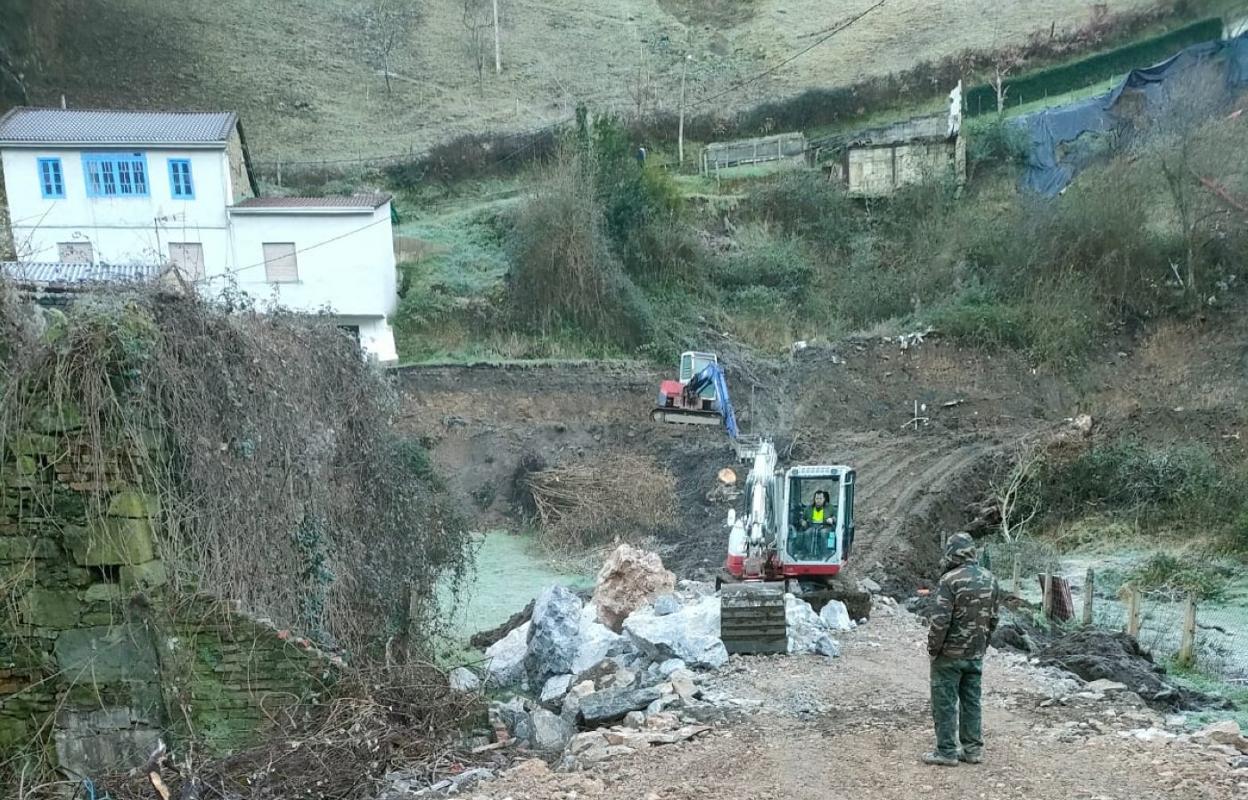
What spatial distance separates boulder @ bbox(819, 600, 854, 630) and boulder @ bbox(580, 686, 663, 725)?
328cm

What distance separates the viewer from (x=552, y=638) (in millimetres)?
10125

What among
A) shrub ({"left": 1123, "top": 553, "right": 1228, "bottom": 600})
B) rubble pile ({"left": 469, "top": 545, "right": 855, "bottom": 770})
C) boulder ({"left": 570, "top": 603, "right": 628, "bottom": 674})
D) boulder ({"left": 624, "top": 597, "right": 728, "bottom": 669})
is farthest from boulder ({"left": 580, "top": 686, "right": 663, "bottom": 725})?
shrub ({"left": 1123, "top": 553, "right": 1228, "bottom": 600})

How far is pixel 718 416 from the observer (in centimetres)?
2306

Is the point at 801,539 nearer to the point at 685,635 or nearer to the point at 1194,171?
the point at 685,635

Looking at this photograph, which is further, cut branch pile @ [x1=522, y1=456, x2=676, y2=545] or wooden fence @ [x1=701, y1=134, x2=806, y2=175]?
wooden fence @ [x1=701, y1=134, x2=806, y2=175]

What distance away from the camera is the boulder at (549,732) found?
7.61 metres

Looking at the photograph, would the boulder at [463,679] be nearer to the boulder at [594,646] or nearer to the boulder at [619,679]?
the boulder at [594,646]

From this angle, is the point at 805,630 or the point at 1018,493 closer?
the point at 805,630

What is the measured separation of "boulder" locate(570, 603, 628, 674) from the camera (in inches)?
390

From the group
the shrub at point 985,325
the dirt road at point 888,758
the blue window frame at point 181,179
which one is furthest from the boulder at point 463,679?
the blue window frame at point 181,179

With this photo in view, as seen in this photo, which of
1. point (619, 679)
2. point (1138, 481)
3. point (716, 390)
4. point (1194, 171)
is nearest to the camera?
point (619, 679)

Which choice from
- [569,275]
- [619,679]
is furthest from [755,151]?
[619,679]

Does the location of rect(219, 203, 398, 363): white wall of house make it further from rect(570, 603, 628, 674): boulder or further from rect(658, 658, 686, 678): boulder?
rect(658, 658, 686, 678): boulder

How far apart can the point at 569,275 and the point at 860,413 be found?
976 centimetres
